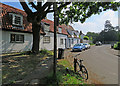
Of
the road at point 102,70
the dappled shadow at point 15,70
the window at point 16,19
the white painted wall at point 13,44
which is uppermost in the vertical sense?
the window at point 16,19

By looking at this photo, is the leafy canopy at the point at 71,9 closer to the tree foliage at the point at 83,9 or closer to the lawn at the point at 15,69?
the tree foliage at the point at 83,9

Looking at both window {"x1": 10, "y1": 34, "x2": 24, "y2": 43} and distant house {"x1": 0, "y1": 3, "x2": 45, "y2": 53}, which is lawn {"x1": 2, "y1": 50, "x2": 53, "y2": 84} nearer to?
distant house {"x1": 0, "y1": 3, "x2": 45, "y2": 53}

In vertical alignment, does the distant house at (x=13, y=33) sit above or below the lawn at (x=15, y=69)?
above

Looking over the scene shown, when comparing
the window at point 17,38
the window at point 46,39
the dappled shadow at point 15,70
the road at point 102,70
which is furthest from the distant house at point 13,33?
the road at point 102,70

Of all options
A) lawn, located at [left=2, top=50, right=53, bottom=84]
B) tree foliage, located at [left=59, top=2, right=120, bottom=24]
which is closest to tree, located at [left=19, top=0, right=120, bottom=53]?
tree foliage, located at [left=59, top=2, right=120, bottom=24]

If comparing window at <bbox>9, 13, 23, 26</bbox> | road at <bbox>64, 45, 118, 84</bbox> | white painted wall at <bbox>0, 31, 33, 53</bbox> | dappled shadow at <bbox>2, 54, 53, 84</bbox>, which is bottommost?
road at <bbox>64, 45, 118, 84</bbox>

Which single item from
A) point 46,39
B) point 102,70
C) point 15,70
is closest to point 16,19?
point 46,39

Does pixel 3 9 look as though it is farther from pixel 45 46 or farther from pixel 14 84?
pixel 14 84

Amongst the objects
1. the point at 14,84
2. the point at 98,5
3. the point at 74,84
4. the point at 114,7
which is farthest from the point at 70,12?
the point at 14,84

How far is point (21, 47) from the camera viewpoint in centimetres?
1094

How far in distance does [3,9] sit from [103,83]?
13842mm

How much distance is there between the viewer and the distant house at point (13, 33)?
9.34 m

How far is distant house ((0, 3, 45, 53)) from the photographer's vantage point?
9344 millimetres

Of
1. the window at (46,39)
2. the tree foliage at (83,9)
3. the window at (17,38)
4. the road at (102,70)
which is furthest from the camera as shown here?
the window at (46,39)
